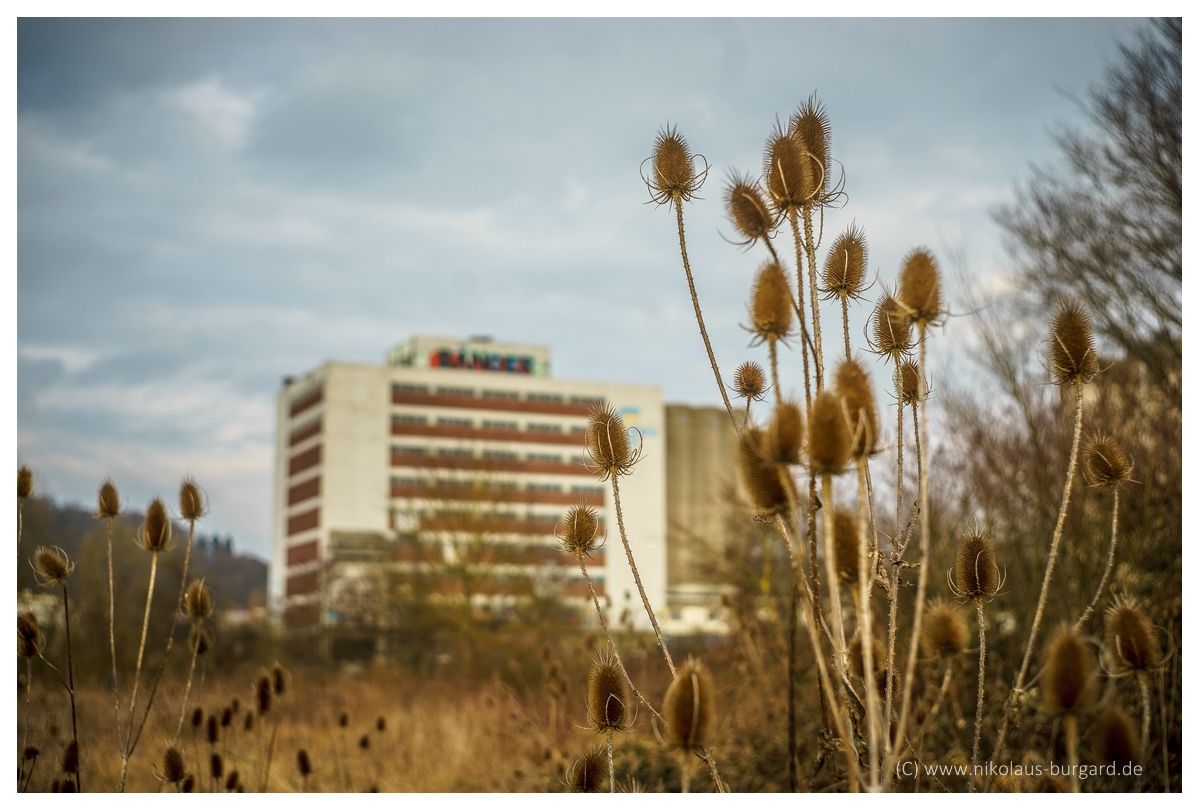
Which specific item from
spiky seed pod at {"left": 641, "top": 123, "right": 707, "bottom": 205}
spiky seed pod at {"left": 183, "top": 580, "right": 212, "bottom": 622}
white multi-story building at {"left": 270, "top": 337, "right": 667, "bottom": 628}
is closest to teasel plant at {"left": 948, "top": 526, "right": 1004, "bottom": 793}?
spiky seed pod at {"left": 641, "top": 123, "right": 707, "bottom": 205}

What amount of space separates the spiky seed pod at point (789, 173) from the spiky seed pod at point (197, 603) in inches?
86.7

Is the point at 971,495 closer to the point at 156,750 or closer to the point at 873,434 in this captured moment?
the point at 156,750

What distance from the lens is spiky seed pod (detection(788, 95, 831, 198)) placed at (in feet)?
6.86

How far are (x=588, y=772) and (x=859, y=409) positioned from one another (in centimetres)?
115

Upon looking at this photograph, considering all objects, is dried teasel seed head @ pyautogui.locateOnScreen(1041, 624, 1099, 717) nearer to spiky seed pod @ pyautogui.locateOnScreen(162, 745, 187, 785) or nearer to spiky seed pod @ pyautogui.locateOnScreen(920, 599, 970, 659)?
spiky seed pod @ pyautogui.locateOnScreen(920, 599, 970, 659)

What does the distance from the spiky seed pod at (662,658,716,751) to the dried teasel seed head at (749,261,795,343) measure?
591 millimetres

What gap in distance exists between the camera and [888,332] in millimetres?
2262

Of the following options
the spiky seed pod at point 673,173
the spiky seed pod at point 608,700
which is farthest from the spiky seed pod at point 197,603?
the spiky seed pod at point 673,173

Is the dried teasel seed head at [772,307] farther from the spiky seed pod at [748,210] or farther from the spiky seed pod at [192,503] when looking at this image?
the spiky seed pod at [192,503]

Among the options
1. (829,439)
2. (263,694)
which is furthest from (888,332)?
(263,694)

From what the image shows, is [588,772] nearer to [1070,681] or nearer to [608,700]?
[608,700]

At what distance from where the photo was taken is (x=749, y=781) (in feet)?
21.2
